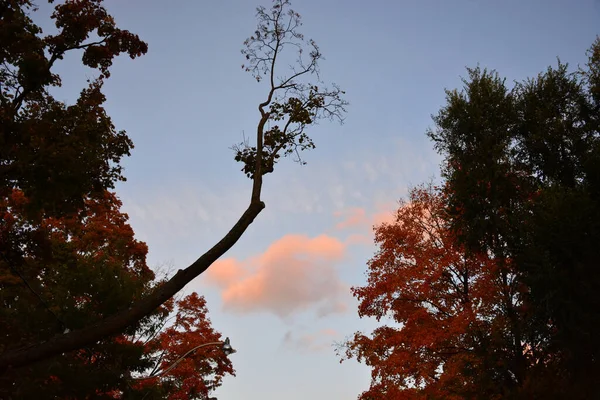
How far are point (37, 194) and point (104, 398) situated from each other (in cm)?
1279

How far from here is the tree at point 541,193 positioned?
54.1 ft

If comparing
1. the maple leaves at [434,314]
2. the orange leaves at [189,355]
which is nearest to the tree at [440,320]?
the maple leaves at [434,314]

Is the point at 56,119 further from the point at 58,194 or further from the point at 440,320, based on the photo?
the point at 440,320

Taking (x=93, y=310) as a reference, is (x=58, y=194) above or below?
below

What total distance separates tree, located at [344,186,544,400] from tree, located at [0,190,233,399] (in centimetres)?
969

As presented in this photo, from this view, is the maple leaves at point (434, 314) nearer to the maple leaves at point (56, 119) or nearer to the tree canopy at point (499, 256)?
the tree canopy at point (499, 256)

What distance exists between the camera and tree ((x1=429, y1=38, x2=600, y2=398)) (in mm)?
16484

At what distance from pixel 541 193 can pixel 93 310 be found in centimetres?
1913

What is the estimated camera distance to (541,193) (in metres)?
18.9

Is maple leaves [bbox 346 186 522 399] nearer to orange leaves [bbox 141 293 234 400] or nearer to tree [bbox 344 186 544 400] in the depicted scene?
tree [bbox 344 186 544 400]

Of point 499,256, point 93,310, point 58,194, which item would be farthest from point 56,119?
point 499,256

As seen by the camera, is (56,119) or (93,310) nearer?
(56,119)

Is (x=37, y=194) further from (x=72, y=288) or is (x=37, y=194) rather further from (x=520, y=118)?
(x=520, y=118)

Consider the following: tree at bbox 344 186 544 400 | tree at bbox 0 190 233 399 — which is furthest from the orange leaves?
tree at bbox 344 186 544 400
